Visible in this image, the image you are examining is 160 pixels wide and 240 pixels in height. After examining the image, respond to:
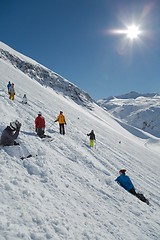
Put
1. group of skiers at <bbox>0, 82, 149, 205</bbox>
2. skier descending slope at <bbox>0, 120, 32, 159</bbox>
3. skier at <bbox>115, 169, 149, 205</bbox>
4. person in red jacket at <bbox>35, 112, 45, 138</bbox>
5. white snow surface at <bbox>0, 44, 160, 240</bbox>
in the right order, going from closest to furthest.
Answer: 1. white snow surface at <bbox>0, 44, 160, 240</bbox>
2. skier descending slope at <bbox>0, 120, 32, 159</bbox>
3. group of skiers at <bbox>0, 82, 149, 205</bbox>
4. skier at <bbox>115, 169, 149, 205</bbox>
5. person in red jacket at <bbox>35, 112, 45, 138</bbox>

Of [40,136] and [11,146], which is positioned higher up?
[40,136]

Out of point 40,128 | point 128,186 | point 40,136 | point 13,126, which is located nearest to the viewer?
point 13,126

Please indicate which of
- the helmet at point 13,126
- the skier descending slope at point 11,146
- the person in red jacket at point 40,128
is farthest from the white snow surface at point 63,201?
the helmet at point 13,126

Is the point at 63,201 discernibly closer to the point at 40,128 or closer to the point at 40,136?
the point at 40,136

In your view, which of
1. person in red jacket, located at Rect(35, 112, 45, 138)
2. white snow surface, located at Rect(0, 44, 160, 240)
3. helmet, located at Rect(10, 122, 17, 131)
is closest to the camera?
white snow surface, located at Rect(0, 44, 160, 240)

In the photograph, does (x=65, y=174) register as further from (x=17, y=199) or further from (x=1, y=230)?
(x=1, y=230)

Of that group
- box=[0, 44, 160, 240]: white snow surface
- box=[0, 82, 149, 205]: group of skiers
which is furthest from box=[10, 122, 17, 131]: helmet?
box=[0, 44, 160, 240]: white snow surface

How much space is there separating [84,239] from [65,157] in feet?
23.0

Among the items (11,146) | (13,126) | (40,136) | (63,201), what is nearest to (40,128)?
(40,136)

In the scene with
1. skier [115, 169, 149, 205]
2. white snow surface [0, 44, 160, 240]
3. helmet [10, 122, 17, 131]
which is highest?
helmet [10, 122, 17, 131]

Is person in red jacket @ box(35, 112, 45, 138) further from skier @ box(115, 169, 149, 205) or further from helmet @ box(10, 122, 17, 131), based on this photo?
skier @ box(115, 169, 149, 205)

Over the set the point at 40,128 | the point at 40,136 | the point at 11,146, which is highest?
the point at 40,128

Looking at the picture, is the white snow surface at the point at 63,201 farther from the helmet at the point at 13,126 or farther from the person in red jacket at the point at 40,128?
the helmet at the point at 13,126

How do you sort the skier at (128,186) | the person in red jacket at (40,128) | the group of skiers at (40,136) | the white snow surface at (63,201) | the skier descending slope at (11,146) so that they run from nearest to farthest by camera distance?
1. the white snow surface at (63,201)
2. the skier descending slope at (11,146)
3. the group of skiers at (40,136)
4. the skier at (128,186)
5. the person in red jacket at (40,128)
